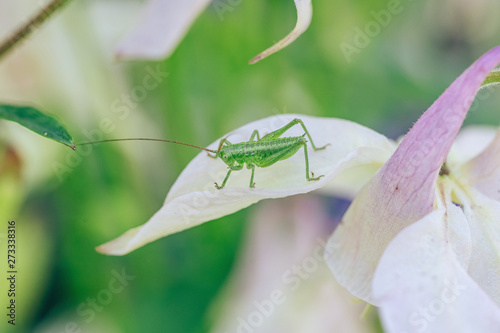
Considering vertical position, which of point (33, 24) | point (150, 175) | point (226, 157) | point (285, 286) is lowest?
point (285, 286)

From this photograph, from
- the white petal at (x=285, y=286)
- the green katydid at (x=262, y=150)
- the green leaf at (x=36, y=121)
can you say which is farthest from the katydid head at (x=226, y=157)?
the white petal at (x=285, y=286)

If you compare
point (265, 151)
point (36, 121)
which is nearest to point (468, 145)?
point (265, 151)

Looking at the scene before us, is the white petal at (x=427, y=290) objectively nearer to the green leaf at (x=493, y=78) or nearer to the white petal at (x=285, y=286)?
the green leaf at (x=493, y=78)

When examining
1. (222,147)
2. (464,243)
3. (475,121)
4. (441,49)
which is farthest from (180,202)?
(441,49)

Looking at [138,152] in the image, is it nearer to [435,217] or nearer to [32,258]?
[32,258]

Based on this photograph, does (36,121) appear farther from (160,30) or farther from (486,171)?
(486,171)
